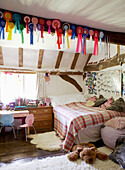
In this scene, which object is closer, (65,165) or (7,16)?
(7,16)

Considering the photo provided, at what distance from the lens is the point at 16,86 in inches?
185

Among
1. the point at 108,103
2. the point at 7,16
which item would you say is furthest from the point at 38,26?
the point at 108,103

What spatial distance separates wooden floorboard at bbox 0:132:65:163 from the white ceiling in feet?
8.37

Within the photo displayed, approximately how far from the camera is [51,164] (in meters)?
1.90

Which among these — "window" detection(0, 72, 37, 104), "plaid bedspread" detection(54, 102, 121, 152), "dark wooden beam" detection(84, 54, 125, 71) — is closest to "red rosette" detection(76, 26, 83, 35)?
"plaid bedspread" detection(54, 102, 121, 152)

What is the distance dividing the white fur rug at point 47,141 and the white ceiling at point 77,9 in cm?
265

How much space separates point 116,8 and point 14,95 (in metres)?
3.96

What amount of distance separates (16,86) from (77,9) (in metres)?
3.56

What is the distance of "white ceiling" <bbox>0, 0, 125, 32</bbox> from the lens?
5.38 feet

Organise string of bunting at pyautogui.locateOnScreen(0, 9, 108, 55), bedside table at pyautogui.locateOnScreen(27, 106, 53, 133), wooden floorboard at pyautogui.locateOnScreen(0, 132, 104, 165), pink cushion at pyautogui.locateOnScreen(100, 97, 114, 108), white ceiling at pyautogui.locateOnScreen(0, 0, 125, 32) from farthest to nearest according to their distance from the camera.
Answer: bedside table at pyautogui.locateOnScreen(27, 106, 53, 133) → pink cushion at pyautogui.locateOnScreen(100, 97, 114, 108) → wooden floorboard at pyautogui.locateOnScreen(0, 132, 104, 165) → string of bunting at pyautogui.locateOnScreen(0, 9, 108, 55) → white ceiling at pyautogui.locateOnScreen(0, 0, 125, 32)

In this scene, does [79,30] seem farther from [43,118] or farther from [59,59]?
[43,118]

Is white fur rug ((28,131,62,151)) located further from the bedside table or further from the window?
the window

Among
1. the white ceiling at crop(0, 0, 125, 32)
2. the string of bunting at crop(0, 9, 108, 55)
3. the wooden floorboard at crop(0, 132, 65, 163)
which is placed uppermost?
the white ceiling at crop(0, 0, 125, 32)

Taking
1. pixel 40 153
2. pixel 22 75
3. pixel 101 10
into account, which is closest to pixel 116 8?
pixel 101 10
